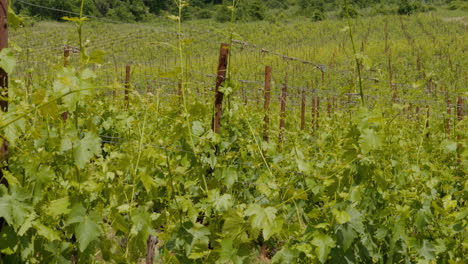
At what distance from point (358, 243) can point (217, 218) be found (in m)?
0.74

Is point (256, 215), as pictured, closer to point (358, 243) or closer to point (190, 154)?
point (190, 154)

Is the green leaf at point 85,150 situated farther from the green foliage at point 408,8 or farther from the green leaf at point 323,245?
the green foliage at point 408,8

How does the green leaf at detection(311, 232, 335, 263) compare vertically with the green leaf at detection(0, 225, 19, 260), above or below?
below

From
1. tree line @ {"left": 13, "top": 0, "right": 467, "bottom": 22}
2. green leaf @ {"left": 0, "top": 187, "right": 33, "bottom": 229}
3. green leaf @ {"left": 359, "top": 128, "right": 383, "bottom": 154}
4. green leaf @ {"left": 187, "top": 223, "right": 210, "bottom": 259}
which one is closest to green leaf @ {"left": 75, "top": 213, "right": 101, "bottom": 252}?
green leaf @ {"left": 0, "top": 187, "right": 33, "bottom": 229}

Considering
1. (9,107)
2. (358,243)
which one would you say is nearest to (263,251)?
(358,243)

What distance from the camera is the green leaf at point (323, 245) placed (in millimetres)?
1970

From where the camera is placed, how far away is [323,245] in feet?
6.54

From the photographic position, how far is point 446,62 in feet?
81.5

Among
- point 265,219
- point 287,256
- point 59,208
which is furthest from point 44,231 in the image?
point 287,256

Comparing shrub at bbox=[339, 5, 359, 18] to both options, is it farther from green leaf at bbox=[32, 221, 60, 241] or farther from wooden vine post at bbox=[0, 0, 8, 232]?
green leaf at bbox=[32, 221, 60, 241]

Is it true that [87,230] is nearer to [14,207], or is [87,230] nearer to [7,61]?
[14,207]

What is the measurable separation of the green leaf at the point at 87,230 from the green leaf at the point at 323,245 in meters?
0.91

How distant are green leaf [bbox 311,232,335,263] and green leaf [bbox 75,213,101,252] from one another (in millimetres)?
912

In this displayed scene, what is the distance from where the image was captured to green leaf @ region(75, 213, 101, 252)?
1.76m
